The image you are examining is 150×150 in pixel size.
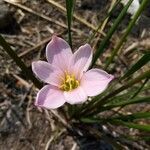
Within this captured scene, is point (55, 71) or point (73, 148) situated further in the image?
point (73, 148)

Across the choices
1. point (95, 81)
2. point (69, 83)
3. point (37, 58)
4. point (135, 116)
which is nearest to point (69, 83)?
point (69, 83)

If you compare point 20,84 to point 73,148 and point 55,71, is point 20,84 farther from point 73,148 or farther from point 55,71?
point 55,71

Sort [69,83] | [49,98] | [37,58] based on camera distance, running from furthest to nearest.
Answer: [37,58] → [69,83] → [49,98]

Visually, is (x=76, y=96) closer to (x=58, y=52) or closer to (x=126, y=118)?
(x=58, y=52)

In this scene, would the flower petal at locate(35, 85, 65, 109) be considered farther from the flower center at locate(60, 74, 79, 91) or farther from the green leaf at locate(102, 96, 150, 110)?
the green leaf at locate(102, 96, 150, 110)

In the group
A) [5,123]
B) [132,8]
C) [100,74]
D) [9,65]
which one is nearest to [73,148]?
[5,123]

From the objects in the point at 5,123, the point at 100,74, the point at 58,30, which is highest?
the point at 100,74

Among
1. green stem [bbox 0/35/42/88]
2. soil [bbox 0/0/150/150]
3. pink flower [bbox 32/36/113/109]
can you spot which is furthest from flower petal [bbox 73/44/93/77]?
soil [bbox 0/0/150/150]

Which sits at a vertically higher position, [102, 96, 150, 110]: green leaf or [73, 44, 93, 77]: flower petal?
[73, 44, 93, 77]: flower petal
